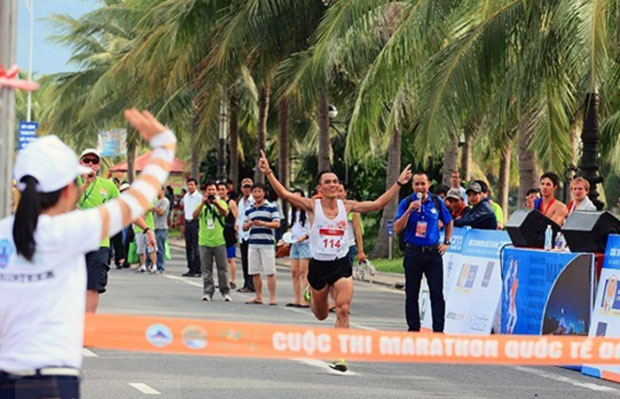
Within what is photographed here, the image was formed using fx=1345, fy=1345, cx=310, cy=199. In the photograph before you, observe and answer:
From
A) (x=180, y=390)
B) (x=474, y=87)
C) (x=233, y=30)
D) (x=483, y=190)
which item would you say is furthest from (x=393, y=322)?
(x=233, y=30)

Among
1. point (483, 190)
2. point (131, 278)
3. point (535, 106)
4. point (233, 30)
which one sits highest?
point (233, 30)

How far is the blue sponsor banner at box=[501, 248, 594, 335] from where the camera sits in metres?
12.7

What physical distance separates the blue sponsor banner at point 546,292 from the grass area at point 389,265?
40.3 feet

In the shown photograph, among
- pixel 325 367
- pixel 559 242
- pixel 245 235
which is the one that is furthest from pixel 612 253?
pixel 245 235

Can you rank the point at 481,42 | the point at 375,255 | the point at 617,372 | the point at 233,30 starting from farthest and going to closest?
the point at 375,255, the point at 233,30, the point at 481,42, the point at 617,372

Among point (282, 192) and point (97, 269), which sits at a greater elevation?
point (282, 192)

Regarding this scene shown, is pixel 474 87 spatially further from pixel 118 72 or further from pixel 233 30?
pixel 118 72

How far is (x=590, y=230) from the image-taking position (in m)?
12.5

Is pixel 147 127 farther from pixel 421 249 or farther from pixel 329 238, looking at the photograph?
pixel 421 249

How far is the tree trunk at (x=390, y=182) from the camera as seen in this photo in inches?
1162

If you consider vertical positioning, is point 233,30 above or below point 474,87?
above

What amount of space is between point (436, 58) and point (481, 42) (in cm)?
67

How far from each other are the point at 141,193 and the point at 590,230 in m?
8.30

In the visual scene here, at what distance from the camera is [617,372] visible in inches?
455
